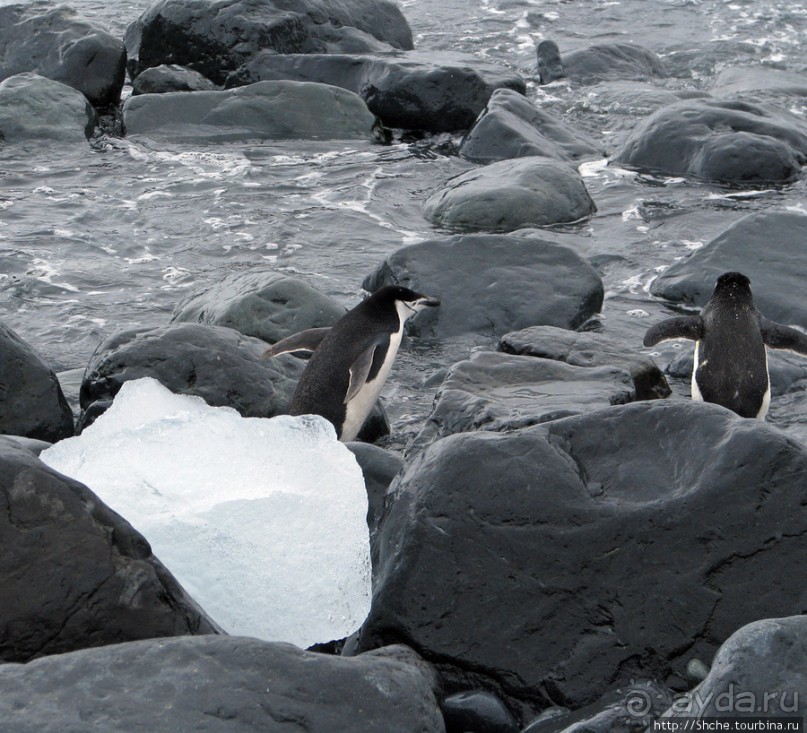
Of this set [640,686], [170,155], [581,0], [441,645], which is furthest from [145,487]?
[581,0]

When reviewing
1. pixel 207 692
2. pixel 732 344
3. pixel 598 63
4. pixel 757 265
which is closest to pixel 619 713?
pixel 207 692

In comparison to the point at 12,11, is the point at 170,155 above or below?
below

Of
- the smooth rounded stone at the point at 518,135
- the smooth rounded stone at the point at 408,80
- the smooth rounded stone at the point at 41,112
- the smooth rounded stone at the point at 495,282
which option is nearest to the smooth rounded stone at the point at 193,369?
the smooth rounded stone at the point at 495,282

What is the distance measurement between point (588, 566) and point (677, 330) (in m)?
3.08

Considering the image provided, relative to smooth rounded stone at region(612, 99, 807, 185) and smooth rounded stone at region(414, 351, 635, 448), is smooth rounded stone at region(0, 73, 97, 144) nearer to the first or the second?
smooth rounded stone at region(612, 99, 807, 185)

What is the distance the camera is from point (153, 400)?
16.9 ft

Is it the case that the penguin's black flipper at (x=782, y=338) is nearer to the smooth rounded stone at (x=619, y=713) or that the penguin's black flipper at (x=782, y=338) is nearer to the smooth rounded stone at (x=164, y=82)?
the smooth rounded stone at (x=619, y=713)

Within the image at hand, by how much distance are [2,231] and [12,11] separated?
454 cm

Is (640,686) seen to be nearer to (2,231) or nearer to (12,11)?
(2,231)

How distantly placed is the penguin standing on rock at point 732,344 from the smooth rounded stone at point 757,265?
1139mm

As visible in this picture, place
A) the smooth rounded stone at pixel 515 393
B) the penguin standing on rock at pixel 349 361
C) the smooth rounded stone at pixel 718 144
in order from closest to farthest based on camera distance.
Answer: the smooth rounded stone at pixel 515 393 < the penguin standing on rock at pixel 349 361 < the smooth rounded stone at pixel 718 144

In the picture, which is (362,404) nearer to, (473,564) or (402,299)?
(402,299)

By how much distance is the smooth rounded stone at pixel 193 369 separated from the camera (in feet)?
19.4

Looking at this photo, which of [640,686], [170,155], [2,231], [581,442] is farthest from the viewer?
[170,155]
